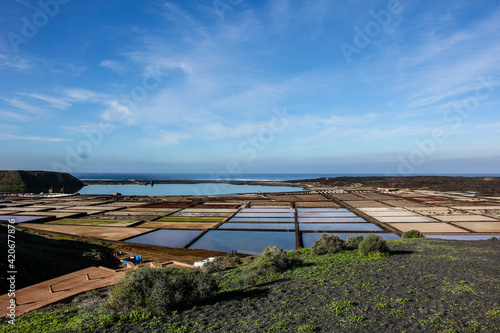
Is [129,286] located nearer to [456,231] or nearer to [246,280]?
[246,280]

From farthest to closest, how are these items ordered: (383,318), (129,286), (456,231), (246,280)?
(456,231) → (246,280) → (129,286) → (383,318)

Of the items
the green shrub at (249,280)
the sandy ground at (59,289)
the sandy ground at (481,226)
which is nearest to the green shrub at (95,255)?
the sandy ground at (59,289)

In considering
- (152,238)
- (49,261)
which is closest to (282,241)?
(152,238)

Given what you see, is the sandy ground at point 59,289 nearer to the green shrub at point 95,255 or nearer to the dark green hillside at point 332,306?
the dark green hillside at point 332,306

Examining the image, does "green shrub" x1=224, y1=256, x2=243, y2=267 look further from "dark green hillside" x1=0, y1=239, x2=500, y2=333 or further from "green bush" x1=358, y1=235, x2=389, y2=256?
"green bush" x1=358, y1=235, x2=389, y2=256

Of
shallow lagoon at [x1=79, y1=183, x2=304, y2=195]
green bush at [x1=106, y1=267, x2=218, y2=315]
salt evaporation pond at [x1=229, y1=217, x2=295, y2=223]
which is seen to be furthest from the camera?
shallow lagoon at [x1=79, y1=183, x2=304, y2=195]

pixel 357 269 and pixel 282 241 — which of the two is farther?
pixel 282 241

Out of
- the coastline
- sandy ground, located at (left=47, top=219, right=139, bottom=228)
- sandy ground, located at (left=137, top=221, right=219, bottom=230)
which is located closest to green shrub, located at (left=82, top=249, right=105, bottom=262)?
sandy ground, located at (left=137, top=221, right=219, bottom=230)
